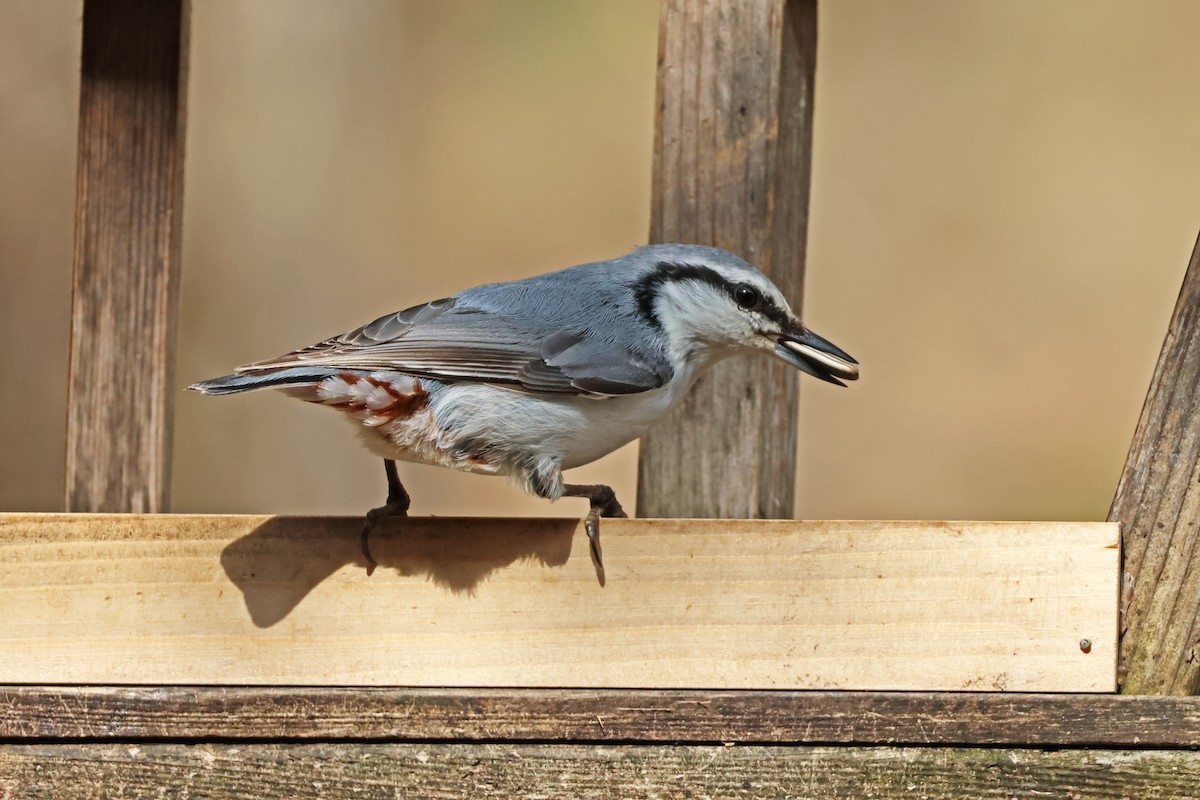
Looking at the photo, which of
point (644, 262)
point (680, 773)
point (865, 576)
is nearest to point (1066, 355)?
point (644, 262)


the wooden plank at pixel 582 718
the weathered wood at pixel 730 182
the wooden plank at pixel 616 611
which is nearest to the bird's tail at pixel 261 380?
the wooden plank at pixel 616 611

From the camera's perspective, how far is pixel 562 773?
1885 millimetres

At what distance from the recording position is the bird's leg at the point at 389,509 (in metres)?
2.05

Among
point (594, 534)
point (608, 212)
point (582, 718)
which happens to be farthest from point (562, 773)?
point (608, 212)

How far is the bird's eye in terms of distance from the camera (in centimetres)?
235

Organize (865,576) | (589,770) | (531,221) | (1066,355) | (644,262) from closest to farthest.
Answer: (589,770) < (865,576) < (644,262) < (1066,355) < (531,221)

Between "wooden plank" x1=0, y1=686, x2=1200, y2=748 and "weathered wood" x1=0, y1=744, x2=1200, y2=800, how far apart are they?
0.07 feet

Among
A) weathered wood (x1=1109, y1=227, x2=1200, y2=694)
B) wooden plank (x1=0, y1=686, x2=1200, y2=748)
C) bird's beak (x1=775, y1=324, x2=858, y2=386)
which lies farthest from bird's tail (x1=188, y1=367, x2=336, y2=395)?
weathered wood (x1=1109, y1=227, x2=1200, y2=694)

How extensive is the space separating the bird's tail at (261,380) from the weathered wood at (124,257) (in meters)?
0.48

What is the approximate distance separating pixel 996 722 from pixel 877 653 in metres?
0.20

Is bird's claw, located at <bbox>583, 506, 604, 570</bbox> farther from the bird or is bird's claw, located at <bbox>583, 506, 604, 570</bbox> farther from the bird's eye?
the bird's eye

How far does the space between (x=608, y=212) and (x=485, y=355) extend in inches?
99.8

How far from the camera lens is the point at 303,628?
2.04 metres

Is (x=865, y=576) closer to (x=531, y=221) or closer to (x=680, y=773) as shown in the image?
(x=680, y=773)
